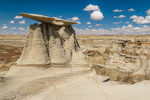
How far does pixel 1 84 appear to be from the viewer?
22.1 feet

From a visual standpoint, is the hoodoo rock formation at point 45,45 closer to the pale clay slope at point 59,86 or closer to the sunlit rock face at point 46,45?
the sunlit rock face at point 46,45

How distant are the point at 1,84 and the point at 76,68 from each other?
6352mm

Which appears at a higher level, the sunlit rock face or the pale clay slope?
the sunlit rock face

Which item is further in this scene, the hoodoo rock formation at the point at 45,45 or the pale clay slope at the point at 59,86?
the hoodoo rock formation at the point at 45,45

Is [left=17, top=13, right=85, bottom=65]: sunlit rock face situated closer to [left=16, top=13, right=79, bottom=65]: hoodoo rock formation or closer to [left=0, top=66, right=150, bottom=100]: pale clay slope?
[left=16, top=13, right=79, bottom=65]: hoodoo rock formation

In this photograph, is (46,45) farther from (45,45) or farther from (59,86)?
(59,86)

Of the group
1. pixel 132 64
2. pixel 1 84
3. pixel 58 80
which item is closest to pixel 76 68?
pixel 58 80

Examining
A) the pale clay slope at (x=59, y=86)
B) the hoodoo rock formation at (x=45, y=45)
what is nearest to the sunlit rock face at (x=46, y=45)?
the hoodoo rock formation at (x=45, y=45)

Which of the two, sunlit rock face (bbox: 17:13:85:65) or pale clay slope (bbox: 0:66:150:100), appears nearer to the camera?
pale clay slope (bbox: 0:66:150:100)

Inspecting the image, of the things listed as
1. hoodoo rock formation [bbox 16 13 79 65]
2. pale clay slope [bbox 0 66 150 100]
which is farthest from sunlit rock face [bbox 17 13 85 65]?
pale clay slope [bbox 0 66 150 100]

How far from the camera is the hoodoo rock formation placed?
857 centimetres

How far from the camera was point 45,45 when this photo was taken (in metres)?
9.14

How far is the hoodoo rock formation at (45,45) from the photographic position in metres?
8.57

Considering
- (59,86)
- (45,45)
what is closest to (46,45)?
(45,45)
